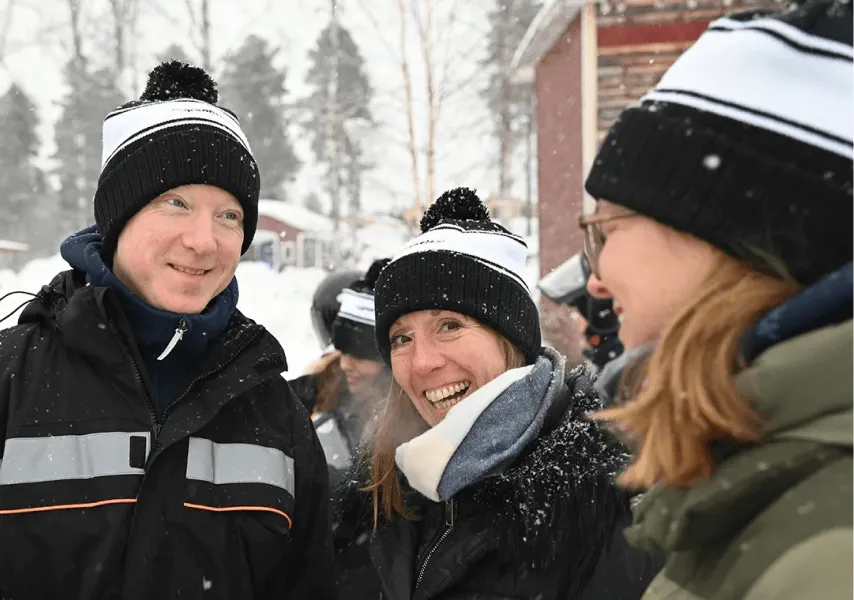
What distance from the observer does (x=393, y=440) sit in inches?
88.9

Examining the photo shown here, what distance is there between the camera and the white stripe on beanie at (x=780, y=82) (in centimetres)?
96

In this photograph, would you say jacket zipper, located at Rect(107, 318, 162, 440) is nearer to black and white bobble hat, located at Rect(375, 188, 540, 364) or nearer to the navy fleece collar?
the navy fleece collar

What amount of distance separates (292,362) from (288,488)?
36.3ft

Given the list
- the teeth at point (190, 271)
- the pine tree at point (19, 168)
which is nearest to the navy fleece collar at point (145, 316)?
the teeth at point (190, 271)

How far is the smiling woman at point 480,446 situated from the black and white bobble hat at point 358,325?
5.17ft

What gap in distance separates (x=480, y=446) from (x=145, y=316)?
Answer: 3.40ft

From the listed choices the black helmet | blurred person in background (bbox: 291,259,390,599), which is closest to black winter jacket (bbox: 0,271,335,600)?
blurred person in background (bbox: 291,259,390,599)

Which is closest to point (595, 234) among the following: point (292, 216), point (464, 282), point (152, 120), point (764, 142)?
point (764, 142)

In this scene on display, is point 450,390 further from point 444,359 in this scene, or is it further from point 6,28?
point 6,28

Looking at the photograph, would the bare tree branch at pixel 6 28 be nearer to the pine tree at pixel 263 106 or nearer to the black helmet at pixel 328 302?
the pine tree at pixel 263 106

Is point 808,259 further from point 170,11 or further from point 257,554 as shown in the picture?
point 170,11

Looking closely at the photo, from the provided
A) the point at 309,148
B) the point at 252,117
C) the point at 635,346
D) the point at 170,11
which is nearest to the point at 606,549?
the point at 635,346

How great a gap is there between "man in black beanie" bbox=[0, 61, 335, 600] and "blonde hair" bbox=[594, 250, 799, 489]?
130 centimetres

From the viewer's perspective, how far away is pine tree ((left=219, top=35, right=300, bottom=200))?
2977 centimetres
